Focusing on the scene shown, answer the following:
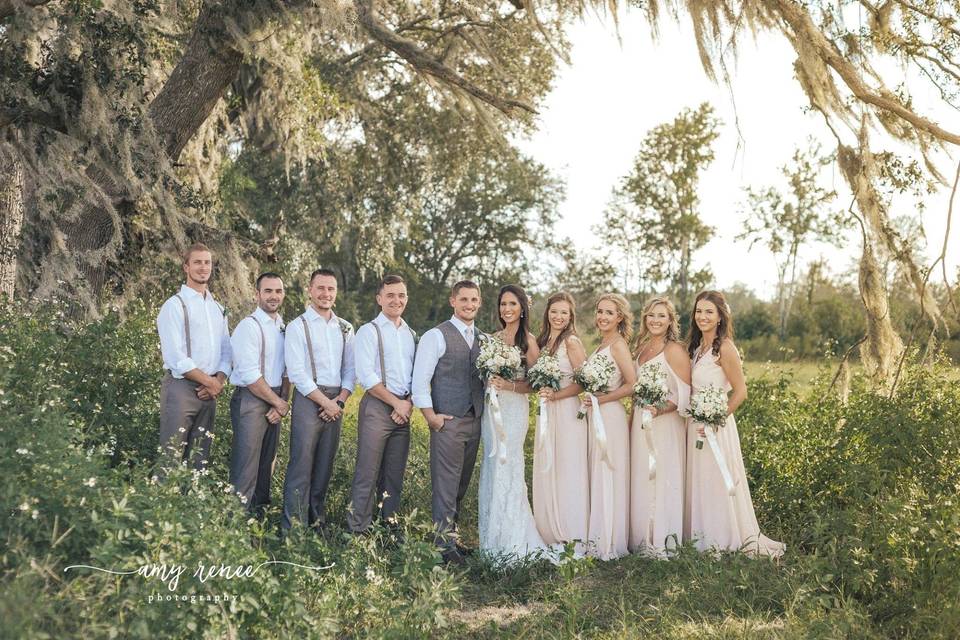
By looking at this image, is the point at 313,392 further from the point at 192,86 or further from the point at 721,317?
the point at 192,86

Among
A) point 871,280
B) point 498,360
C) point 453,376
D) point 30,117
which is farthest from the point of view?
point 30,117

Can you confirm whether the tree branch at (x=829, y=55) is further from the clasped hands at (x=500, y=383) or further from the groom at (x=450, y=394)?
the clasped hands at (x=500, y=383)

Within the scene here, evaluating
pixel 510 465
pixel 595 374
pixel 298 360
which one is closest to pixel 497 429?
pixel 510 465

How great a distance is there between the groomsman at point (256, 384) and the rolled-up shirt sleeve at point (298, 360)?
12cm

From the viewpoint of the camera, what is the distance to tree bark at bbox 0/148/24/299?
284 inches

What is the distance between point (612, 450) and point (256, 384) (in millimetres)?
2511

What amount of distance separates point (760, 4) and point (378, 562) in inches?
189

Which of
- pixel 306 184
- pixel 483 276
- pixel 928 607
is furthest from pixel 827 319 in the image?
pixel 928 607

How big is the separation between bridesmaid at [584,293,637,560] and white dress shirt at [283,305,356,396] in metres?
1.71

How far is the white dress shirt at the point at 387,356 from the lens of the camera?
567 cm

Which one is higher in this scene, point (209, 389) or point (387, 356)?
point (387, 356)

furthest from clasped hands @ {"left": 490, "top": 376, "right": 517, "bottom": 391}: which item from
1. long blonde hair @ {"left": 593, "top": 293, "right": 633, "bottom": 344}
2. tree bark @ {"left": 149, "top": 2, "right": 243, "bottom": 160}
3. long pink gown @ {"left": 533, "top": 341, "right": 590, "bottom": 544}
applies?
tree bark @ {"left": 149, "top": 2, "right": 243, "bottom": 160}

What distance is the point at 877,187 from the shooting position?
263 inches

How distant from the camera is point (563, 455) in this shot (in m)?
6.10
